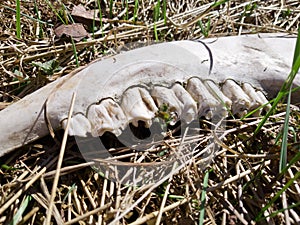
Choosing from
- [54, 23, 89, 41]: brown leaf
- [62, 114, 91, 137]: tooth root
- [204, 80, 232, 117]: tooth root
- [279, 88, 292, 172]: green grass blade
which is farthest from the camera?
[54, 23, 89, 41]: brown leaf

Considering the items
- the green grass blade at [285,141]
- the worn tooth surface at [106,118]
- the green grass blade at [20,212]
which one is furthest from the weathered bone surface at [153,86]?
the green grass blade at [285,141]

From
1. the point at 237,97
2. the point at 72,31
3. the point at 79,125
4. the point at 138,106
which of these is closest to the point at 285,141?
the point at 237,97

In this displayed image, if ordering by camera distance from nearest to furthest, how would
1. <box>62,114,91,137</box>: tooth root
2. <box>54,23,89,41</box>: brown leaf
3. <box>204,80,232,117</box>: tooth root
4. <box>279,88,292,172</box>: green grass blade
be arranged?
<box>279,88,292,172</box>: green grass blade
<box>62,114,91,137</box>: tooth root
<box>204,80,232,117</box>: tooth root
<box>54,23,89,41</box>: brown leaf

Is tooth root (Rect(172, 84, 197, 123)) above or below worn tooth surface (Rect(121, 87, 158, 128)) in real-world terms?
below

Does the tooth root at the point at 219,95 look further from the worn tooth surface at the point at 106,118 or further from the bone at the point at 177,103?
the worn tooth surface at the point at 106,118

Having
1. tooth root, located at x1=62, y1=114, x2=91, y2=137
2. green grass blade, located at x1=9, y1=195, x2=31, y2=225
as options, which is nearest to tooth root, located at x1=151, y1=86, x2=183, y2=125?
tooth root, located at x1=62, y1=114, x2=91, y2=137

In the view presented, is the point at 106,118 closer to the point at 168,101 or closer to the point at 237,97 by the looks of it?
the point at 168,101

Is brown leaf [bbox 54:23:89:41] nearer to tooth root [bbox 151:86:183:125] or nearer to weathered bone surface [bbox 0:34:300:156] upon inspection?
weathered bone surface [bbox 0:34:300:156]
